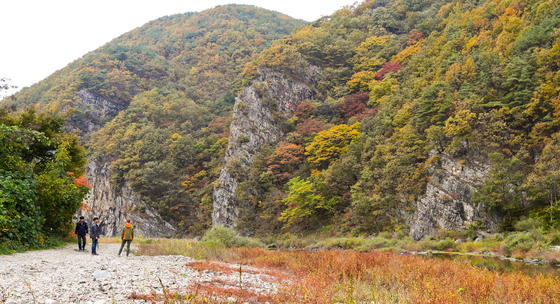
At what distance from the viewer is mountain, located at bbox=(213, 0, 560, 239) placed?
59.5 ft

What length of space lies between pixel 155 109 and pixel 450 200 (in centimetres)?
4392

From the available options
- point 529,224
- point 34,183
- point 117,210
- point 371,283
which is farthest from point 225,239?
point 117,210

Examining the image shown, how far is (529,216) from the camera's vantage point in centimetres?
1620

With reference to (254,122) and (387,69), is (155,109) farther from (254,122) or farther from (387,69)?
(387,69)

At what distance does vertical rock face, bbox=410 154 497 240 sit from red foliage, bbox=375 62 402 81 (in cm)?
2036

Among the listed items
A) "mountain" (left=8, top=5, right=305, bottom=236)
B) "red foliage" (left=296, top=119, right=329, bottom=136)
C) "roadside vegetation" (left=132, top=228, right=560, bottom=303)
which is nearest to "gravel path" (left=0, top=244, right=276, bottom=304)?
"roadside vegetation" (left=132, top=228, right=560, bottom=303)

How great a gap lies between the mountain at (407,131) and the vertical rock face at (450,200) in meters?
0.07

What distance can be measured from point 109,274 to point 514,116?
81.4 feet

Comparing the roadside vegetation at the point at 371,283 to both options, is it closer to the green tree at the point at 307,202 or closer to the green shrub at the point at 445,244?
the green shrub at the point at 445,244

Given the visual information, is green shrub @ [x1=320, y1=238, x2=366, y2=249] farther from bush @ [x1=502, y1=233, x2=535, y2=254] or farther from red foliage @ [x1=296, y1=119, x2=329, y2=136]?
red foliage @ [x1=296, y1=119, x2=329, y2=136]

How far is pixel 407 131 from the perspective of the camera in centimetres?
2388

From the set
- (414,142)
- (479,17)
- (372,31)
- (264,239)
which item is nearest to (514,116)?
(414,142)

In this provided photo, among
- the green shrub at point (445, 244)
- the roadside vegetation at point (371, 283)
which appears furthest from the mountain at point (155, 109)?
the roadside vegetation at point (371, 283)

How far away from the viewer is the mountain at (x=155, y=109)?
124ft
